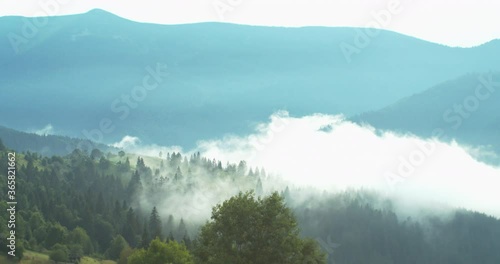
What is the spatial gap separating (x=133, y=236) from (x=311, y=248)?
13709 cm

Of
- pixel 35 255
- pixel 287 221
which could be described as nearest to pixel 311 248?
pixel 287 221

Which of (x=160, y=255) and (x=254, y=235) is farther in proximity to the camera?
(x=160, y=255)

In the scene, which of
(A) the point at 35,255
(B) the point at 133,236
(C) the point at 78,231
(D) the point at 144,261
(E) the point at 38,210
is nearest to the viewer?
(D) the point at 144,261

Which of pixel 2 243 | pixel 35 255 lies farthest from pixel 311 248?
pixel 35 255

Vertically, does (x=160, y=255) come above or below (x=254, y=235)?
below

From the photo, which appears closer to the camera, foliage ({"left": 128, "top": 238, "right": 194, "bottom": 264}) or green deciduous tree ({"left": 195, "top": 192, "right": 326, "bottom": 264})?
green deciduous tree ({"left": 195, "top": 192, "right": 326, "bottom": 264})

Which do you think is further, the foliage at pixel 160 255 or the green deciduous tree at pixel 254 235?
the foliage at pixel 160 255

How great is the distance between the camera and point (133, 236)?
197750 millimetres

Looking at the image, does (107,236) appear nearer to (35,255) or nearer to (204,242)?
(35,255)

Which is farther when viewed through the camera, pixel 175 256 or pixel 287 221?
pixel 175 256

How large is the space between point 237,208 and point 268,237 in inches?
172

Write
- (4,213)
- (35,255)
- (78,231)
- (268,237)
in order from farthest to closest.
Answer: (78,231) < (4,213) < (35,255) < (268,237)

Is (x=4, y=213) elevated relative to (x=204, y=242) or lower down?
elevated

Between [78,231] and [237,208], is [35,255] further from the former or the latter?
[237,208]
